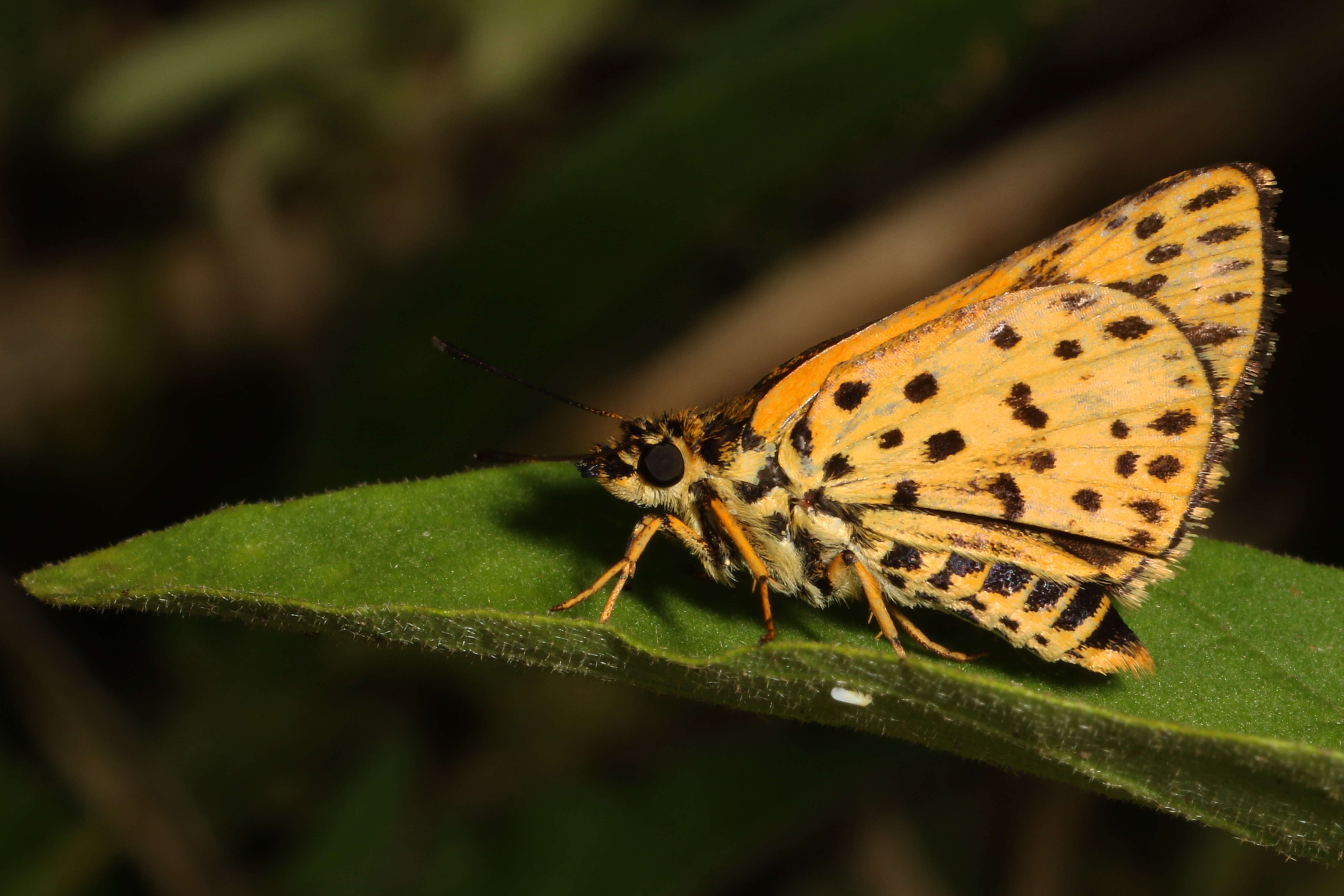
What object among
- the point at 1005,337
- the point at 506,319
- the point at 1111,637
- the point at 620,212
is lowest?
the point at 1111,637

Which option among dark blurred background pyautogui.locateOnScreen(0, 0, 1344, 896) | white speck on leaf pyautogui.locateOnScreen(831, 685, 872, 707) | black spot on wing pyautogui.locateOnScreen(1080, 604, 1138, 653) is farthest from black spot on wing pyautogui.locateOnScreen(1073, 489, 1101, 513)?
dark blurred background pyautogui.locateOnScreen(0, 0, 1344, 896)

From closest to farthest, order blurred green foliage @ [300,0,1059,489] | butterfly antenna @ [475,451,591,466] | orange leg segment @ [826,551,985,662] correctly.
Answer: orange leg segment @ [826,551,985,662], butterfly antenna @ [475,451,591,466], blurred green foliage @ [300,0,1059,489]

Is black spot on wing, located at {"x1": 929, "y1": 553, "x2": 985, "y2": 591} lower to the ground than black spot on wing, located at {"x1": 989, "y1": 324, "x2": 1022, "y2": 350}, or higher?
lower

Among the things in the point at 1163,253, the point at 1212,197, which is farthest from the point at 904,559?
the point at 1212,197

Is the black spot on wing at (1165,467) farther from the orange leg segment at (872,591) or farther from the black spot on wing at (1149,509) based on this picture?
the orange leg segment at (872,591)

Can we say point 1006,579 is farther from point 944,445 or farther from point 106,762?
point 106,762

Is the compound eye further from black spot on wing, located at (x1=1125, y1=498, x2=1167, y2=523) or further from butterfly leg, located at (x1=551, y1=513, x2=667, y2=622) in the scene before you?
black spot on wing, located at (x1=1125, y1=498, x2=1167, y2=523)

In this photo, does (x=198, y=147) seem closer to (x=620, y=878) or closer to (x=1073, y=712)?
(x=620, y=878)
